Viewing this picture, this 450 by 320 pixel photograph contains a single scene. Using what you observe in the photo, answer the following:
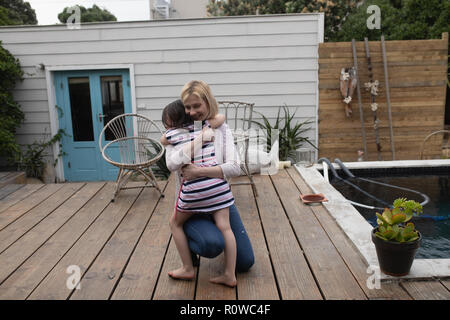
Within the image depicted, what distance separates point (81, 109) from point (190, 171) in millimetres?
4360

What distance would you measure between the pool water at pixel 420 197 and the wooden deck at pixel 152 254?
0.88 meters

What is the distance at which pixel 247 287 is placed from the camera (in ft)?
6.28

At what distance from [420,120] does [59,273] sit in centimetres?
511

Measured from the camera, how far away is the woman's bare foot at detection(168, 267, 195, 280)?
6.49 ft

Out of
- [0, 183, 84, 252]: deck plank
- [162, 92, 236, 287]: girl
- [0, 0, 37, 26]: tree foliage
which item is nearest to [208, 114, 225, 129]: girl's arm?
[162, 92, 236, 287]: girl

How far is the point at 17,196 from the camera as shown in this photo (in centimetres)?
370

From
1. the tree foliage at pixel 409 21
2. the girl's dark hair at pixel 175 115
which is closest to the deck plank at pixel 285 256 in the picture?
the girl's dark hair at pixel 175 115

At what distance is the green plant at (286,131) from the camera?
5215 mm

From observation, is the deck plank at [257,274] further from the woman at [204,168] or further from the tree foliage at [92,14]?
the tree foliage at [92,14]

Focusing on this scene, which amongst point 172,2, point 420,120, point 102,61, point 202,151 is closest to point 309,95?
point 420,120

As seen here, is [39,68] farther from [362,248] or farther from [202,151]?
[362,248]

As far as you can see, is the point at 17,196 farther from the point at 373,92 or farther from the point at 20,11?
the point at 20,11

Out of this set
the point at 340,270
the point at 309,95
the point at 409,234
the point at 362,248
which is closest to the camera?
the point at 409,234

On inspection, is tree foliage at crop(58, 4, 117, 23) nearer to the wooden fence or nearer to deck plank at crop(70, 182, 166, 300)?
the wooden fence
